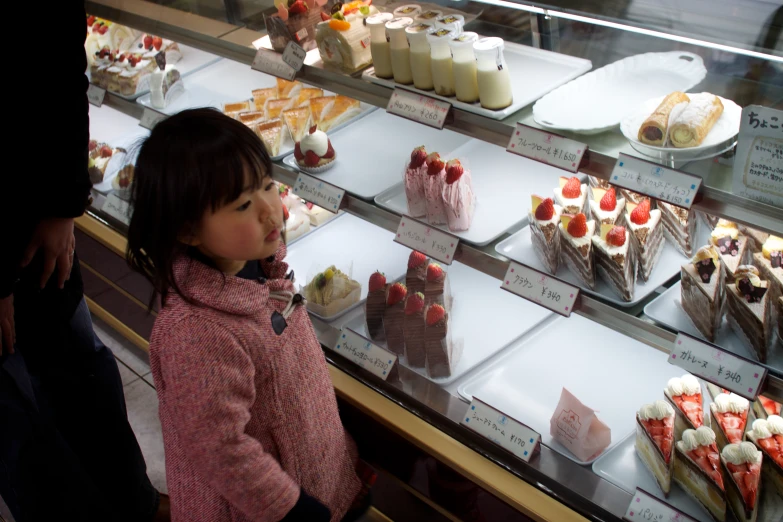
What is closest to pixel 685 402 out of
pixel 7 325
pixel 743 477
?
pixel 743 477

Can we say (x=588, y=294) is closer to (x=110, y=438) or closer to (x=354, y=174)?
(x=354, y=174)

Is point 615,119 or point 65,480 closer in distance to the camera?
point 615,119

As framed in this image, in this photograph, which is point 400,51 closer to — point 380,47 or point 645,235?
point 380,47

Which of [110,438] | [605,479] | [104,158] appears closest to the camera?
[605,479]

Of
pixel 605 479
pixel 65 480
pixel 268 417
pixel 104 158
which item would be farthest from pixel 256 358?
pixel 104 158

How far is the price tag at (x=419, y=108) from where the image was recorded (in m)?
1.95

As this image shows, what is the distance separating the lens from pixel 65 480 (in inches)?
101

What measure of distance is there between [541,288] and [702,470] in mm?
561

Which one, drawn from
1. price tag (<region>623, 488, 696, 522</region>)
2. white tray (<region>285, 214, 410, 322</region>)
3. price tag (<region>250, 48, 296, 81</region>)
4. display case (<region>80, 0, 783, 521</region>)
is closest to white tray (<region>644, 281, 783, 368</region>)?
display case (<region>80, 0, 783, 521</region>)

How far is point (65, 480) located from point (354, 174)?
56.7 inches

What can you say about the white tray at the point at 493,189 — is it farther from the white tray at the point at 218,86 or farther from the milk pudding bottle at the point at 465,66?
the white tray at the point at 218,86

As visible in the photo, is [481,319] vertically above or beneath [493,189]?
beneath

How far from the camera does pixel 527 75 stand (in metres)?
2.07

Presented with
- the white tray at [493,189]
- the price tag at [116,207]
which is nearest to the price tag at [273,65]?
the white tray at [493,189]
